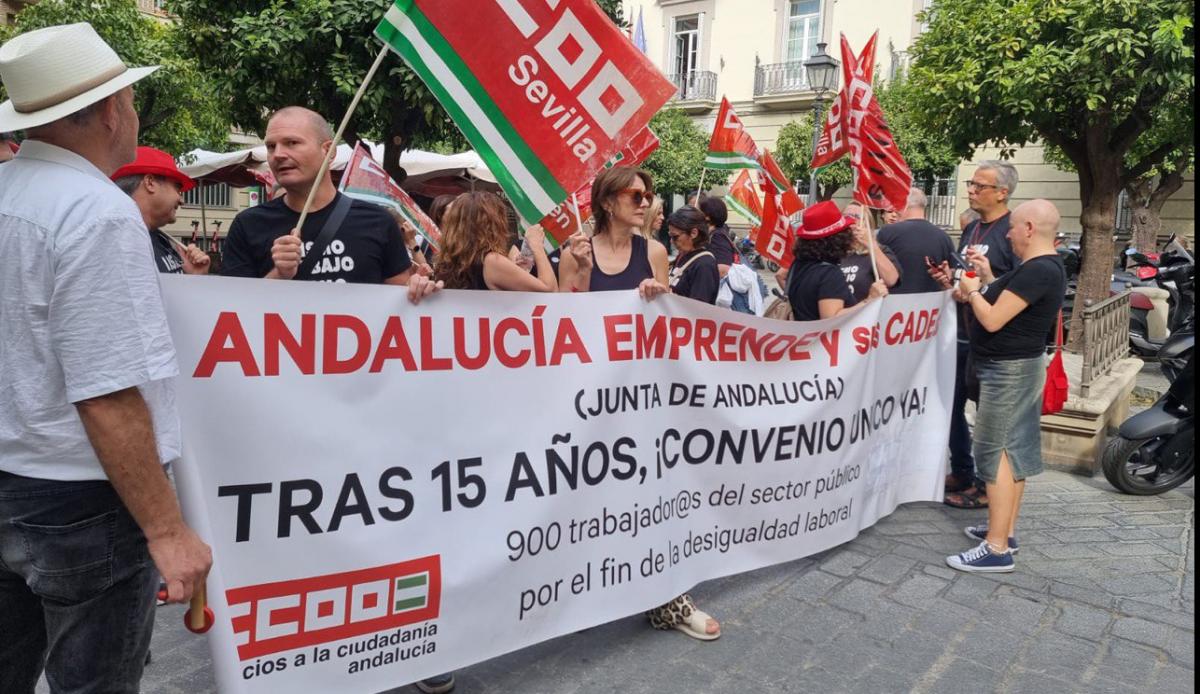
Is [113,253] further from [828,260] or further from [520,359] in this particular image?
[828,260]

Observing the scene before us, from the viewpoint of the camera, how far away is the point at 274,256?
9.59 feet

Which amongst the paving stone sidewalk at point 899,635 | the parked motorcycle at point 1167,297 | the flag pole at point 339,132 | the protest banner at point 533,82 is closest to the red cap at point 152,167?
the flag pole at point 339,132

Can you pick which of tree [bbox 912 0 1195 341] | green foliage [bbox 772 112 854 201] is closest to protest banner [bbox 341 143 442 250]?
tree [bbox 912 0 1195 341]

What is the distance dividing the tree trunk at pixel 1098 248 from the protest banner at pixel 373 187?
8580 mm

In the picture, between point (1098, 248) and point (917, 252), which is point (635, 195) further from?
point (1098, 248)

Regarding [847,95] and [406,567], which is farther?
[847,95]

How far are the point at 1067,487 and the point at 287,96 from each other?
8.14 meters

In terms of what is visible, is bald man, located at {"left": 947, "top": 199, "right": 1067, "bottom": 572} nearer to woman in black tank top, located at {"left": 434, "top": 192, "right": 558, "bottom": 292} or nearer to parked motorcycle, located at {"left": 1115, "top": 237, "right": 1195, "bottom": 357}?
woman in black tank top, located at {"left": 434, "top": 192, "right": 558, "bottom": 292}

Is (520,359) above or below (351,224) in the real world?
below

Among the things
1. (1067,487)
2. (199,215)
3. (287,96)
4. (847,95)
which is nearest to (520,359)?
(847,95)

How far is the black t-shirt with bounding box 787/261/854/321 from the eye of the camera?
4.39m

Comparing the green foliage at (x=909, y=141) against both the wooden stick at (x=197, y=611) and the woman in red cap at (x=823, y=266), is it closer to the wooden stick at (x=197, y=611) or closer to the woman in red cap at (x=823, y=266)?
the woman in red cap at (x=823, y=266)

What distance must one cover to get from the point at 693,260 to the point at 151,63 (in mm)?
17334

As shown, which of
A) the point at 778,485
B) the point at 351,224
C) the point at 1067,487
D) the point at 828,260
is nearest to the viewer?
the point at 351,224
